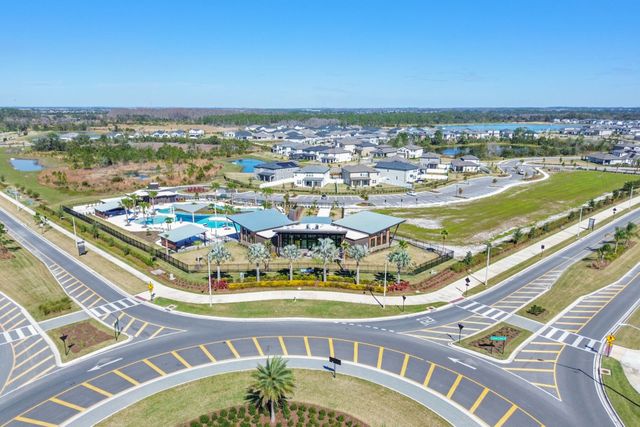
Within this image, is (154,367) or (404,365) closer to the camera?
(154,367)

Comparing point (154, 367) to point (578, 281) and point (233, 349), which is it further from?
point (578, 281)

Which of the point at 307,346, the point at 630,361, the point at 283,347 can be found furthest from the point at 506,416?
the point at 283,347

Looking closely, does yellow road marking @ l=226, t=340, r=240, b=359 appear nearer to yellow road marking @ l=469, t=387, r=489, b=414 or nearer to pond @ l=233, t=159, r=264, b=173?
yellow road marking @ l=469, t=387, r=489, b=414

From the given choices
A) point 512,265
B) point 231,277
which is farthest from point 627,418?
point 231,277

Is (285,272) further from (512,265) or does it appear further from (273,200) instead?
(273,200)

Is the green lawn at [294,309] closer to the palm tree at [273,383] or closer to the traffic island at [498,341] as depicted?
the traffic island at [498,341]

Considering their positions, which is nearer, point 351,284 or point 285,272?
point 351,284
